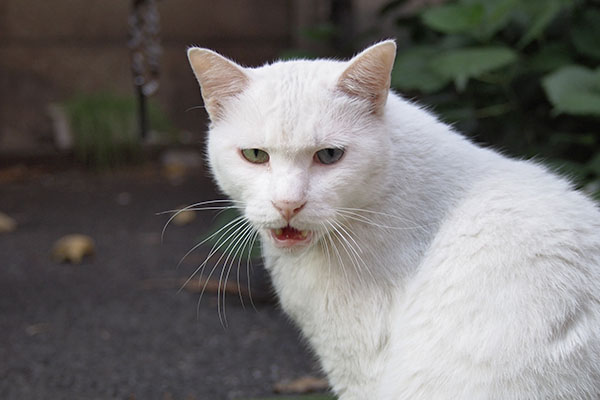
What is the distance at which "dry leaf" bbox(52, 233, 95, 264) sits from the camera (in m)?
3.84

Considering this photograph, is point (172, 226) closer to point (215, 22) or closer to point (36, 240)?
point (36, 240)

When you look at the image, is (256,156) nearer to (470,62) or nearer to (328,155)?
(328,155)

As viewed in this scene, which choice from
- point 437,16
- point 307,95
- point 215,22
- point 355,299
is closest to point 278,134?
point 307,95

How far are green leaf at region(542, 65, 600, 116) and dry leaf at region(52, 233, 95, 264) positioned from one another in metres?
2.51

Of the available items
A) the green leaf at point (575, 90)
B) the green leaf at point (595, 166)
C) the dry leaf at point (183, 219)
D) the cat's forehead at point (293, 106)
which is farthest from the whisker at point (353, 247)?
the dry leaf at point (183, 219)

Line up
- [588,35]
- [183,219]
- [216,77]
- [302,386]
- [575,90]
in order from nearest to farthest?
1. [216,77]
2. [302,386]
3. [575,90]
4. [588,35]
5. [183,219]

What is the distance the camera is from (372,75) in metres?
1.75

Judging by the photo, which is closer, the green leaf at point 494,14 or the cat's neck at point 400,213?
the cat's neck at point 400,213

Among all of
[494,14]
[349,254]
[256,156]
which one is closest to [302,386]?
[349,254]

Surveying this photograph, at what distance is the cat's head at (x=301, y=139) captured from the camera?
1705 millimetres

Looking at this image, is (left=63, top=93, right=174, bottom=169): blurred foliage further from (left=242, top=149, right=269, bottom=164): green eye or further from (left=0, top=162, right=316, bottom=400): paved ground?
(left=242, top=149, right=269, bottom=164): green eye

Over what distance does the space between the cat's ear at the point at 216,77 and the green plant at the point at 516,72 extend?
1.39 meters

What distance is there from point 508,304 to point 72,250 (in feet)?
9.19

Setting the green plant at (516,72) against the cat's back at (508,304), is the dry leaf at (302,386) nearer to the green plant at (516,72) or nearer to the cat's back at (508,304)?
the cat's back at (508,304)
